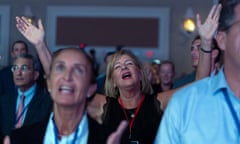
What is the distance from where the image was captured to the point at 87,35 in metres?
7.69

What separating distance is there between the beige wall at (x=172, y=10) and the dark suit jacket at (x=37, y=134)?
5.63 metres

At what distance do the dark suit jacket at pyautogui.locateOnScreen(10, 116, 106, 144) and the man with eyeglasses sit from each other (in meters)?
1.10

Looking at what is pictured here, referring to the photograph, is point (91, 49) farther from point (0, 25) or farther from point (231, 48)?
point (231, 48)

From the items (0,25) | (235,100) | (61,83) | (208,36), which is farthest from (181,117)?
(0,25)

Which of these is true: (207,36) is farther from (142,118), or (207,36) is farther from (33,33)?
(33,33)

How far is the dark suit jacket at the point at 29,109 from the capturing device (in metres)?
3.40

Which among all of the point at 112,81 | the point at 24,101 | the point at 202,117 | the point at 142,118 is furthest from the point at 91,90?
the point at 24,101

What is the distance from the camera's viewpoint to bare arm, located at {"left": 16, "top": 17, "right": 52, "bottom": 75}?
9.86ft

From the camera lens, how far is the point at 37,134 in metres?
2.04

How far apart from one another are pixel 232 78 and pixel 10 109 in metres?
2.13

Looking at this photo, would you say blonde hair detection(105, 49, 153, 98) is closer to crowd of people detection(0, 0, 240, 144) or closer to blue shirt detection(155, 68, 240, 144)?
crowd of people detection(0, 0, 240, 144)

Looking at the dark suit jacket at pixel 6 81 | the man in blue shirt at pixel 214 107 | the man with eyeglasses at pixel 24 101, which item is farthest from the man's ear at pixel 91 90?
the dark suit jacket at pixel 6 81

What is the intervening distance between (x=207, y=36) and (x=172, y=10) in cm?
493

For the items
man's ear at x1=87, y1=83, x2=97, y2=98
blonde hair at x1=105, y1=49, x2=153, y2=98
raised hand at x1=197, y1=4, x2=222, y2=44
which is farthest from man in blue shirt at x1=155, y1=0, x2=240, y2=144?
blonde hair at x1=105, y1=49, x2=153, y2=98
